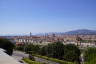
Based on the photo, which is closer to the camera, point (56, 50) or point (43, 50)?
point (56, 50)

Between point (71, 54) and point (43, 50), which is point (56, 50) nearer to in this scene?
point (71, 54)

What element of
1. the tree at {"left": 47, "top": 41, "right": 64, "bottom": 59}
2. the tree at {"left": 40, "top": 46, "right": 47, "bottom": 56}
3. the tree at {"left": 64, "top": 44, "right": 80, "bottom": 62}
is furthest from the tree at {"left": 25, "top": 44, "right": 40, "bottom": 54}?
the tree at {"left": 64, "top": 44, "right": 80, "bottom": 62}

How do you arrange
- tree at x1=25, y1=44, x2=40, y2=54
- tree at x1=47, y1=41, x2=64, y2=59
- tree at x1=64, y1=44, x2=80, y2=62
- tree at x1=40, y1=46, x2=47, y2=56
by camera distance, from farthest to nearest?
tree at x1=25, y1=44, x2=40, y2=54 → tree at x1=40, y1=46, x2=47, y2=56 → tree at x1=47, y1=41, x2=64, y2=59 → tree at x1=64, y1=44, x2=80, y2=62

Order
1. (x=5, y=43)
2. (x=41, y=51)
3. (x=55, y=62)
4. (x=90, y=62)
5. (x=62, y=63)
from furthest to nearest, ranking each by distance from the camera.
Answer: (x=41, y=51), (x=55, y=62), (x=62, y=63), (x=5, y=43), (x=90, y=62)

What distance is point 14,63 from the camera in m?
4.80

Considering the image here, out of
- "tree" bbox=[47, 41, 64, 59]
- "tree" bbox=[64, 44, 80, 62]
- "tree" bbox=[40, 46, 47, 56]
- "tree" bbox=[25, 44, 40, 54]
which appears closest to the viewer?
"tree" bbox=[64, 44, 80, 62]

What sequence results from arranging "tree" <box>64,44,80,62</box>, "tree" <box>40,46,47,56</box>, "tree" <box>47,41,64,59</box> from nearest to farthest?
"tree" <box>64,44,80,62</box> < "tree" <box>47,41,64,59</box> < "tree" <box>40,46,47,56</box>

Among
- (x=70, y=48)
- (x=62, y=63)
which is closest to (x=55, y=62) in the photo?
(x=62, y=63)

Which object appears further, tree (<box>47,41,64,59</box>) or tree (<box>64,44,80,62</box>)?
tree (<box>47,41,64,59</box>)

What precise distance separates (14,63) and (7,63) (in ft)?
0.92

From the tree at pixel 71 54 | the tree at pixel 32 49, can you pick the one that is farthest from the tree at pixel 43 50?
the tree at pixel 71 54

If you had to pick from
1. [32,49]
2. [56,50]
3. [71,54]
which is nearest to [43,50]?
[32,49]

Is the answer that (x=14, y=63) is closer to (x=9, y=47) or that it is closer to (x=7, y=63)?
(x=7, y=63)

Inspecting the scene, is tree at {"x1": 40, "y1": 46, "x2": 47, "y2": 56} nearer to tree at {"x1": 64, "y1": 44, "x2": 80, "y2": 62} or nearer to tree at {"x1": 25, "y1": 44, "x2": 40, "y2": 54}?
tree at {"x1": 25, "y1": 44, "x2": 40, "y2": 54}
